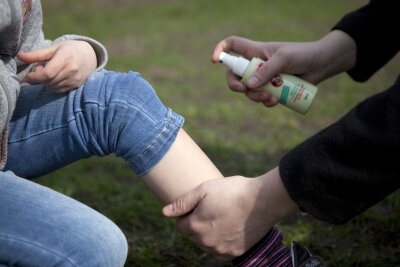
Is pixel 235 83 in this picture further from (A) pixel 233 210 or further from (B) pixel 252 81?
(A) pixel 233 210

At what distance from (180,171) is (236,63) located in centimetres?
54

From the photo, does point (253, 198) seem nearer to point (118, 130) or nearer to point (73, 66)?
point (118, 130)

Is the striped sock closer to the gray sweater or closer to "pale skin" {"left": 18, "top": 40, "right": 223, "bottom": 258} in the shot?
"pale skin" {"left": 18, "top": 40, "right": 223, "bottom": 258}

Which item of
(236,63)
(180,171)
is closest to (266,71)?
(236,63)

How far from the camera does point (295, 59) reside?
5.61ft

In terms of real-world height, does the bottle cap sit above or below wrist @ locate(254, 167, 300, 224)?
above

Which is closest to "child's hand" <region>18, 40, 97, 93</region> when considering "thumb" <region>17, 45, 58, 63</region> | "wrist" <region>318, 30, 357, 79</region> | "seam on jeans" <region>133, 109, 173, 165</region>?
"thumb" <region>17, 45, 58, 63</region>

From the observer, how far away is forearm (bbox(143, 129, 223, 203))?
130cm

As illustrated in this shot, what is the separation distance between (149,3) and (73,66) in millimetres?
6335

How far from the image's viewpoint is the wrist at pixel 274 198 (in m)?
1.19

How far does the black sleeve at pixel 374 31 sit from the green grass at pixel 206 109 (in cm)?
50

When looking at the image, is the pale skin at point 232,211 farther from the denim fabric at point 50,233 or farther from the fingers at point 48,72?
the fingers at point 48,72

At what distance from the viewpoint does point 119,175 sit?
2.42 meters

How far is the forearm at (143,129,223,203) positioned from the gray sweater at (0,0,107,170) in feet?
0.94
